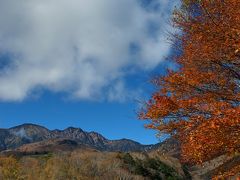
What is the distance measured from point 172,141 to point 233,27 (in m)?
7.22

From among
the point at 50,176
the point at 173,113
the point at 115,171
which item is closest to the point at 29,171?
the point at 50,176

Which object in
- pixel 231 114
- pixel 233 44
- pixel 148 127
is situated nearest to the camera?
pixel 231 114

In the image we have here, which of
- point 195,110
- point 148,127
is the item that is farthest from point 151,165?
point 195,110

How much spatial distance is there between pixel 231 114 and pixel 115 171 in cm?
2009

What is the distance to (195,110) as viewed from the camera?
21.2 meters

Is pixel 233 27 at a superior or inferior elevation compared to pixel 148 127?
superior

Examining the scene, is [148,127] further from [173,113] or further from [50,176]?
[50,176]

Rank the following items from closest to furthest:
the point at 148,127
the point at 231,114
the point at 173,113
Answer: the point at 231,114 < the point at 173,113 < the point at 148,127

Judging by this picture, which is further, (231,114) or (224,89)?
(224,89)

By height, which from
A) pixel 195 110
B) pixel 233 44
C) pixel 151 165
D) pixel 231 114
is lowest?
pixel 231 114

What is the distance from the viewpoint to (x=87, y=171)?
109 ft

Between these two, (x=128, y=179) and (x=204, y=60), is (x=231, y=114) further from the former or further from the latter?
(x=128, y=179)

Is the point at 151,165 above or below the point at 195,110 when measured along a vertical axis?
above

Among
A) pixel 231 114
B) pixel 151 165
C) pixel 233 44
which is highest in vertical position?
pixel 151 165
